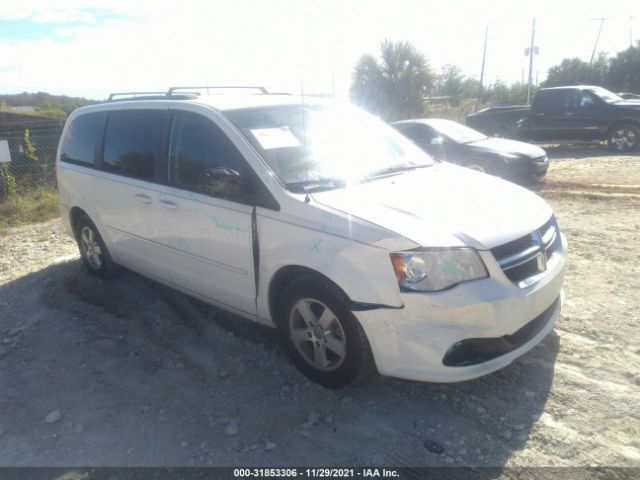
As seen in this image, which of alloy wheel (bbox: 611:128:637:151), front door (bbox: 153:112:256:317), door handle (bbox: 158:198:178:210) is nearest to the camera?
front door (bbox: 153:112:256:317)

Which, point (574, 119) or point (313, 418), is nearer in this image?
point (313, 418)

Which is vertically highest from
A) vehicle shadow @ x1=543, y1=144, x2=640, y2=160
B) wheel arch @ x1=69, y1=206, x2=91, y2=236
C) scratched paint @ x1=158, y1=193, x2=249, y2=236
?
scratched paint @ x1=158, y1=193, x2=249, y2=236

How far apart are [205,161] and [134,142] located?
1054mm

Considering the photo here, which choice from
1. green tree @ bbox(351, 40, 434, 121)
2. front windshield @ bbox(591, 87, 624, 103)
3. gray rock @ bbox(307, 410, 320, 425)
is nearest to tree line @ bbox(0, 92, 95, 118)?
green tree @ bbox(351, 40, 434, 121)

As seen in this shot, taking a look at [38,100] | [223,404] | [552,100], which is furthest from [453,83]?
[223,404]

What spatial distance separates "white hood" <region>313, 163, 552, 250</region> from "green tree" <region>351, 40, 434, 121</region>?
1864cm

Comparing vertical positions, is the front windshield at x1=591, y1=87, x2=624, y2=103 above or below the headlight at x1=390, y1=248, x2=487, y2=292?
above

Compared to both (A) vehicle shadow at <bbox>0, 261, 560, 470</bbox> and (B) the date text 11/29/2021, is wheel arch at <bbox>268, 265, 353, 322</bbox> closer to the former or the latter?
(A) vehicle shadow at <bbox>0, 261, 560, 470</bbox>

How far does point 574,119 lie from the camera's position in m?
13.9

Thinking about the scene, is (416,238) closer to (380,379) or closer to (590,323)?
(380,379)

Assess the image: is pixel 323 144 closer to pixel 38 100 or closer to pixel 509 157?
pixel 509 157

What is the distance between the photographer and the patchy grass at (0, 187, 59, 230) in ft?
28.3

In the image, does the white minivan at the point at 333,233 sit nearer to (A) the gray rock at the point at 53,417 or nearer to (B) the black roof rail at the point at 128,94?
(B) the black roof rail at the point at 128,94

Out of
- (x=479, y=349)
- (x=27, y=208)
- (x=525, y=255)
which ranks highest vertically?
(x=525, y=255)
